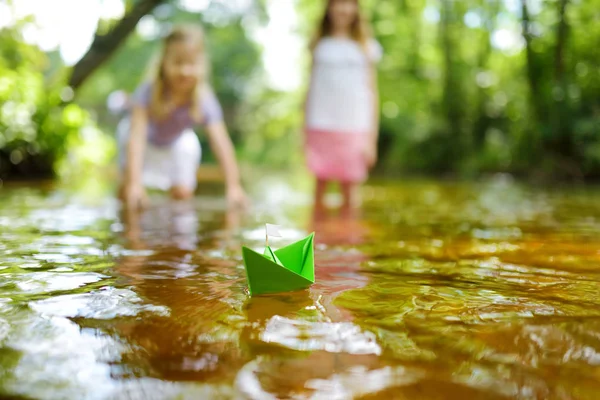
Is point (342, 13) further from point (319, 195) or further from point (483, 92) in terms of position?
point (483, 92)

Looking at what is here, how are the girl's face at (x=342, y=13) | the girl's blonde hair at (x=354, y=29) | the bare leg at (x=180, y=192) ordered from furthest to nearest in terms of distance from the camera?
the bare leg at (x=180, y=192) < the girl's blonde hair at (x=354, y=29) < the girl's face at (x=342, y=13)

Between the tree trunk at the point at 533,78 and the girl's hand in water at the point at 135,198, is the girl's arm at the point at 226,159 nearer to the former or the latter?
the girl's hand in water at the point at 135,198

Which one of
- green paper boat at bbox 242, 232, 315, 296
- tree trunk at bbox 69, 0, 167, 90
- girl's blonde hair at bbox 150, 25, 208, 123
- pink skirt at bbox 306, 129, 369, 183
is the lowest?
green paper boat at bbox 242, 232, 315, 296

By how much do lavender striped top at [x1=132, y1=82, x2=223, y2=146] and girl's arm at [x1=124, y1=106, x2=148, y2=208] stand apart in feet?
0.31

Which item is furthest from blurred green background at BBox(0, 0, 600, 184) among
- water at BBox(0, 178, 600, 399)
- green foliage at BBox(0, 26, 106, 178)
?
water at BBox(0, 178, 600, 399)

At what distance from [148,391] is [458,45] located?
1611 cm

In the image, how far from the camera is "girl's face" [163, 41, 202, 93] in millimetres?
4453

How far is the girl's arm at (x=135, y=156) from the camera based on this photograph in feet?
14.6

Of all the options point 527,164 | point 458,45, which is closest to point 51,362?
point 527,164

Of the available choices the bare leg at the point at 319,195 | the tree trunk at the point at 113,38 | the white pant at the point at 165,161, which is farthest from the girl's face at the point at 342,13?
the tree trunk at the point at 113,38

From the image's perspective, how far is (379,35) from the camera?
17672 millimetres

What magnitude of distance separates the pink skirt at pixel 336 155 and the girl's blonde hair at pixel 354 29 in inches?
30.4

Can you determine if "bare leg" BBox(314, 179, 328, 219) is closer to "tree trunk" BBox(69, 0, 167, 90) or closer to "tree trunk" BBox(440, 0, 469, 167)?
"tree trunk" BBox(69, 0, 167, 90)

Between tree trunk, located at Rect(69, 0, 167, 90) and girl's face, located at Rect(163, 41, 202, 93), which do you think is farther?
tree trunk, located at Rect(69, 0, 167, 90)
